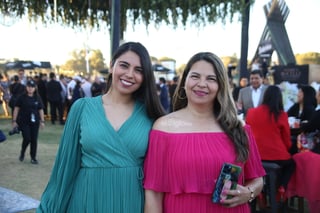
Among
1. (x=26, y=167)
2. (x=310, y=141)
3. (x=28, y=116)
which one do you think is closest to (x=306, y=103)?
(x=310, y=141)

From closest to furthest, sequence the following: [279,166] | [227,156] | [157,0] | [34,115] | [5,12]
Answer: [227,156] → [279,166] → [34,115] → [157,0] → [5,12]

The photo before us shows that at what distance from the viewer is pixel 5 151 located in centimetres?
831

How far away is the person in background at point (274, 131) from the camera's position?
4.40m

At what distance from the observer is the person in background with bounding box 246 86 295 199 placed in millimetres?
4398

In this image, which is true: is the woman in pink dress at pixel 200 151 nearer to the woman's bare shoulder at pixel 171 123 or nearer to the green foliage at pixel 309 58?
the woman's bare shoulder at pixel 171 123

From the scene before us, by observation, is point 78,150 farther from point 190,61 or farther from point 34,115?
point 34,115

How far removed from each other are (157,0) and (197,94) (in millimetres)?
7677

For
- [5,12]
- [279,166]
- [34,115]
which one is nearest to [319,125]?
[279,166]

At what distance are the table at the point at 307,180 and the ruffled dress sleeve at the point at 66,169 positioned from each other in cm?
309

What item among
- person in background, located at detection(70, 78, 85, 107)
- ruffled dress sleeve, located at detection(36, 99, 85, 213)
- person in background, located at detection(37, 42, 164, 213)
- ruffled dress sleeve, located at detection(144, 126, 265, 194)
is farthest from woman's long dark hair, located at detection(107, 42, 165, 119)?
person in background, located at detection(70, 78, 85, 107)

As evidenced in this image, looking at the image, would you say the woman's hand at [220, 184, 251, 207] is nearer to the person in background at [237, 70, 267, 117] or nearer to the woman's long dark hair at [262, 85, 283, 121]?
the woman's long dark hair at [262, 85, 283, 121]

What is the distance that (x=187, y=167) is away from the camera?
184cm

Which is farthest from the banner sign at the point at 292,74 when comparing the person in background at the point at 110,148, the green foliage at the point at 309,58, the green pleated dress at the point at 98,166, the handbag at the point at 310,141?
the green pleated dress at the point at 98,166

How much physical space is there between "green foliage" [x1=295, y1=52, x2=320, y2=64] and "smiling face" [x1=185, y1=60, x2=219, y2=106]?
1123 cm
